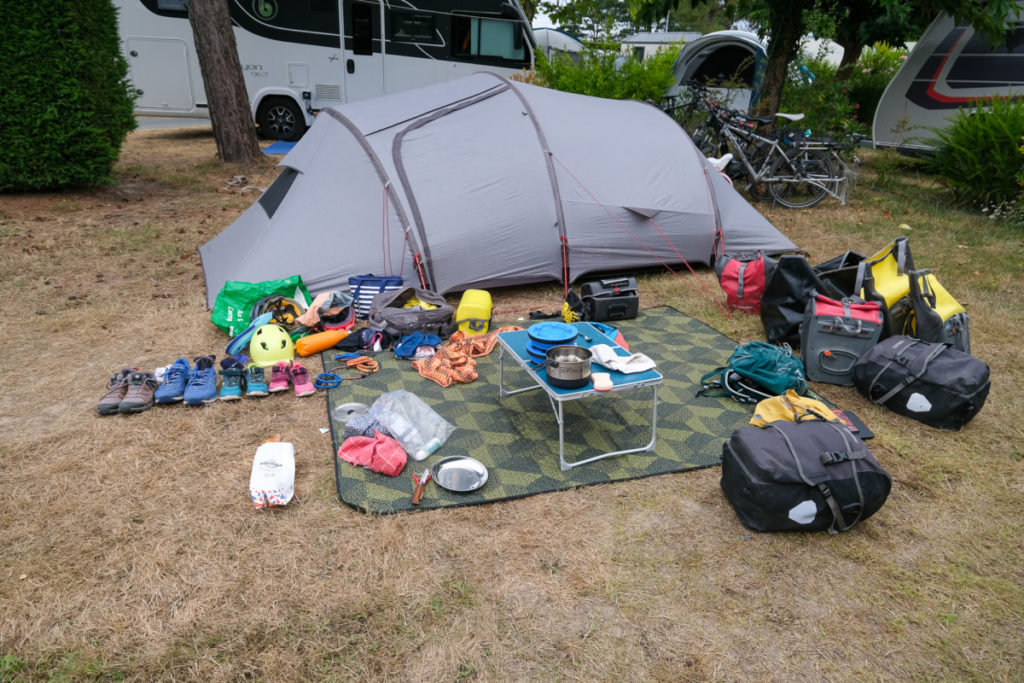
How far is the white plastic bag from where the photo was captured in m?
2.87

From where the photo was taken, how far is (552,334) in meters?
3.38

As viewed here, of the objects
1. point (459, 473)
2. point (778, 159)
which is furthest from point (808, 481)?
point (778, 159)

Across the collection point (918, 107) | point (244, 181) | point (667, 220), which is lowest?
point (244, 181)

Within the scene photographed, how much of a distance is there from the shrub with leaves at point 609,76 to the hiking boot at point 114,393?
7.40m

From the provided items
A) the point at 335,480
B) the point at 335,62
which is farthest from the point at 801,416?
the point at 335,62

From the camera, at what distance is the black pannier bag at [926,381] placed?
11.3 feet

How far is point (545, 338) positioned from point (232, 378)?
1.87 metres

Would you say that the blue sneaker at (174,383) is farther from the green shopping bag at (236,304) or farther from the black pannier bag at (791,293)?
the black pannier bag at (791,293)

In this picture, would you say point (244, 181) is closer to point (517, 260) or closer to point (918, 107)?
point (517, 260)

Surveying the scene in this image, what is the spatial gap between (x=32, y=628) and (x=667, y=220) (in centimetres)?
501

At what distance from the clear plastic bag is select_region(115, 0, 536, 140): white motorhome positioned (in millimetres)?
8962

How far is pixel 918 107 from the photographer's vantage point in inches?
377

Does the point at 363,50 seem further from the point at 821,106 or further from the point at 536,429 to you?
the point at 536,429

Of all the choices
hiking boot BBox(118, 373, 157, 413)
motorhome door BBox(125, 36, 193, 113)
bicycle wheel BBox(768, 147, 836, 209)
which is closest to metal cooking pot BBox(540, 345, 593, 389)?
hiking boot BBox(118, 373, 157, 413)
